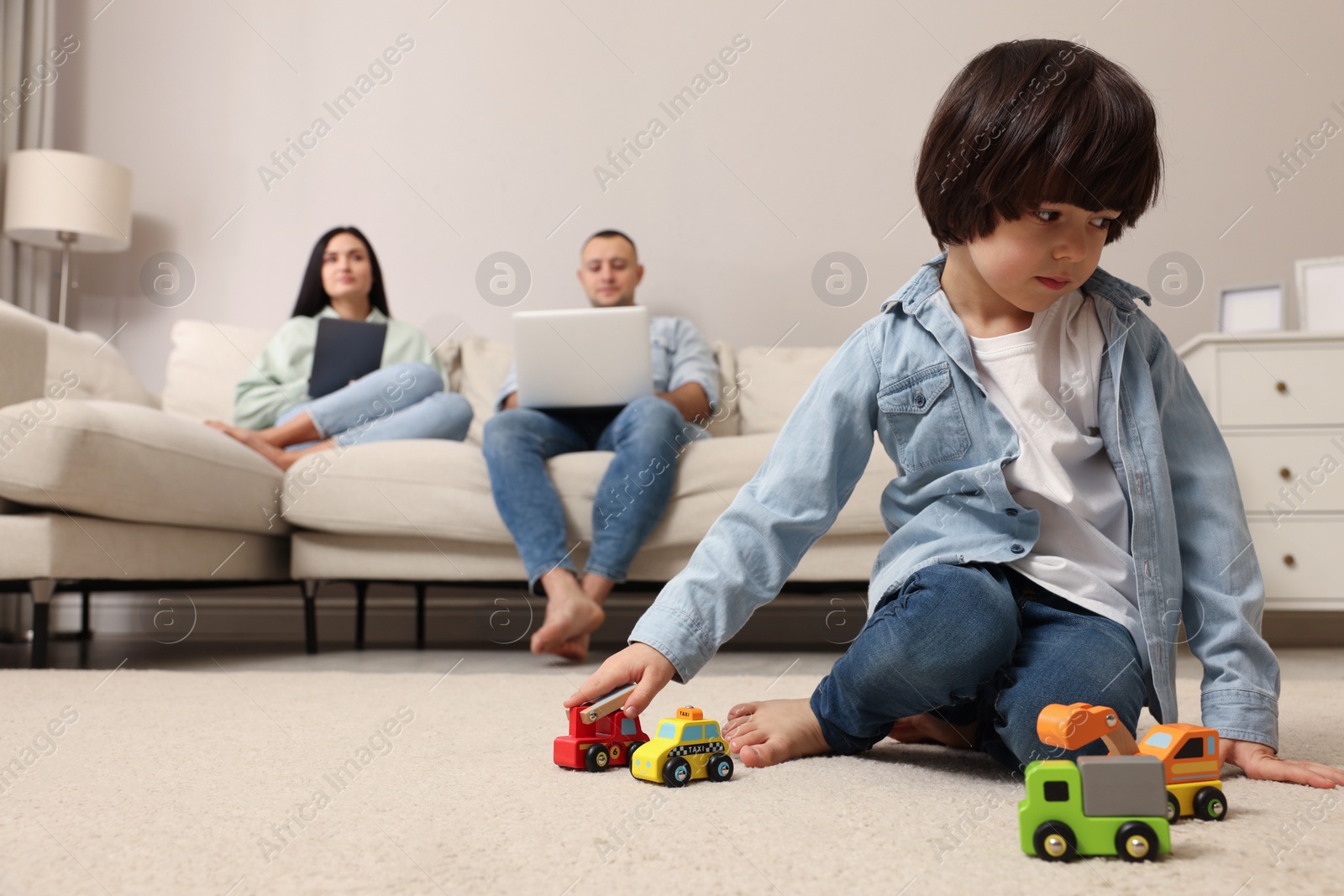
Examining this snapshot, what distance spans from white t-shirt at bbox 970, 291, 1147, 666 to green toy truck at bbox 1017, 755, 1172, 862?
0.83 ft

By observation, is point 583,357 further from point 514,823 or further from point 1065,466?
point 514,823

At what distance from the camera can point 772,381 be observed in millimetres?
2588

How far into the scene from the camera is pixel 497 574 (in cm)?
190

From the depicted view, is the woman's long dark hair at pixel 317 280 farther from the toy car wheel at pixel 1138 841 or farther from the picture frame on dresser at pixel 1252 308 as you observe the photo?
the toy car wheel at pixel 1138 841

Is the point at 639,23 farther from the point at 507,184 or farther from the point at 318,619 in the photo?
the point at 318,619

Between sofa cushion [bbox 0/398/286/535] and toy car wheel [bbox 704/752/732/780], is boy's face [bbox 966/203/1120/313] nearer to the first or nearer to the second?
toy car wheel [bbox 704/752/732/780]

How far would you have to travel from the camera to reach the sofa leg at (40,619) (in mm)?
1538

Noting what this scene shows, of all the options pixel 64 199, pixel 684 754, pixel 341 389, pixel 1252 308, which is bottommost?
pixel 684 754

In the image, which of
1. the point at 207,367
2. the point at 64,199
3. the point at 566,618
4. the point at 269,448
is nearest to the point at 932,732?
the point at 566,618

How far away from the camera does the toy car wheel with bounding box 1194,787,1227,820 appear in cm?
66

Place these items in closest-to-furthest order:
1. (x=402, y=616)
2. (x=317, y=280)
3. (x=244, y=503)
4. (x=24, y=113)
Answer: (x=244, y=503) → (x=317, y=280) → (x=402, y=616) → (x=24, y=113)

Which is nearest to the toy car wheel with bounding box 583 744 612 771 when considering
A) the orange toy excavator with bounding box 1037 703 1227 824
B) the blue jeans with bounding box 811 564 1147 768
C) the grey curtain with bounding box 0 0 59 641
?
the blue jeans with bounding box 811 564 1147 768

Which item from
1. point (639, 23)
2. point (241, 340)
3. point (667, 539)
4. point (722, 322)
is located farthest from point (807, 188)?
point (241, 340)

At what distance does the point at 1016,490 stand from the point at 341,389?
1781mm
